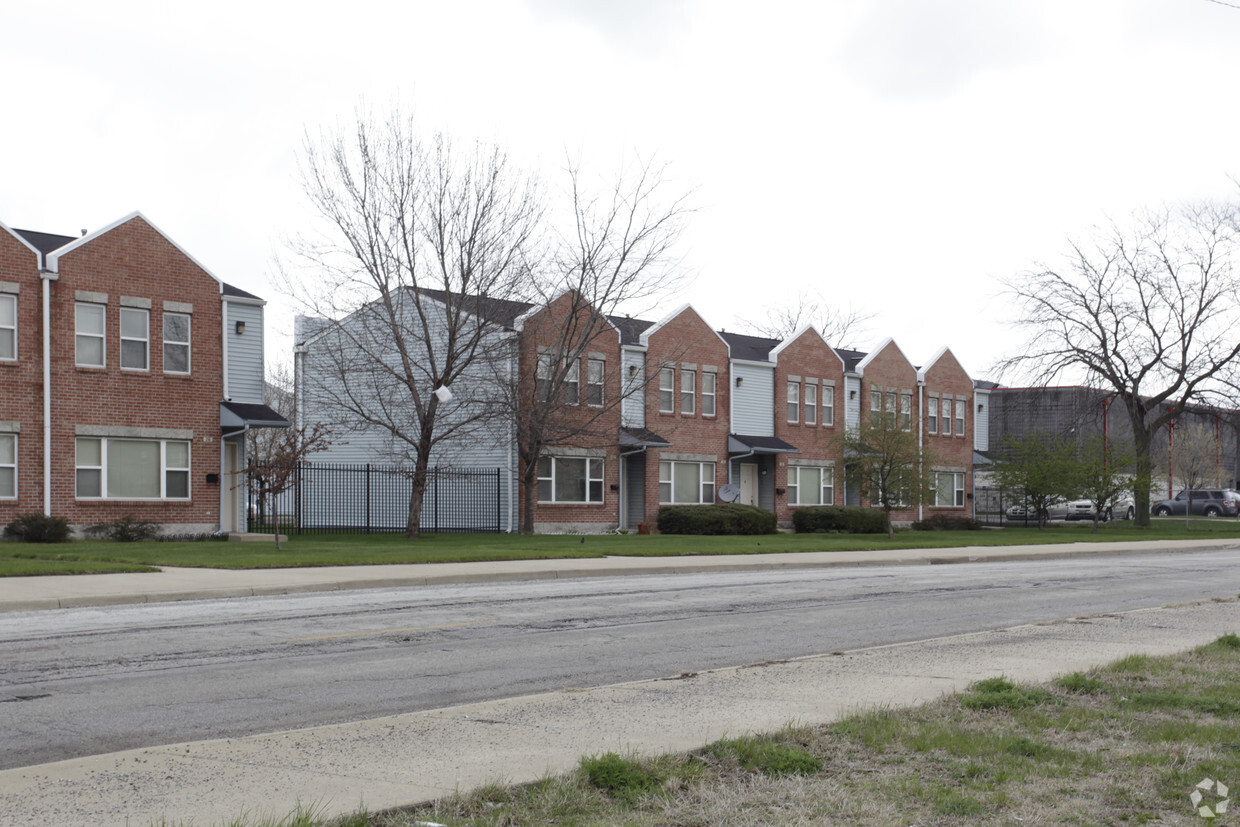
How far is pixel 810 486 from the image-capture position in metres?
48.3

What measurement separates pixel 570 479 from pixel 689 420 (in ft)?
18.7

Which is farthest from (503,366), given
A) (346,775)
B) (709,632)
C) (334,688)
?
(346,775)

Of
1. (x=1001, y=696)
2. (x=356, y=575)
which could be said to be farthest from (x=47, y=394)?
(x=1001, y=696)

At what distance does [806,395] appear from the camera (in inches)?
1914

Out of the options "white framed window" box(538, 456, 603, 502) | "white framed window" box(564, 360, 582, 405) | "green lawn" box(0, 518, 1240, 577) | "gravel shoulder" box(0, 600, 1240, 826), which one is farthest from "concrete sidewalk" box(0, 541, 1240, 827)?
"white framed window" box(538, 456, 603, 502)

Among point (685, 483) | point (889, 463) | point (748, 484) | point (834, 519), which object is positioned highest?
point (889, 463)

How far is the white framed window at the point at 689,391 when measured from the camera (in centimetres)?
4375

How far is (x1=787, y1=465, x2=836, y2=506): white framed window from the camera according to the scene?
47.5 m

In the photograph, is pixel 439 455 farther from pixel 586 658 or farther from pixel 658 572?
pixel 586 658

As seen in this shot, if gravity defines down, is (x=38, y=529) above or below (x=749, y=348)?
below

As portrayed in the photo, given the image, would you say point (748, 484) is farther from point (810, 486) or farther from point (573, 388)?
point (573, 388)

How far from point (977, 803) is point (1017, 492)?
49.4m

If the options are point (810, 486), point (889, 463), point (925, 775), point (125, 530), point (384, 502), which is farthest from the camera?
point (810, 486)

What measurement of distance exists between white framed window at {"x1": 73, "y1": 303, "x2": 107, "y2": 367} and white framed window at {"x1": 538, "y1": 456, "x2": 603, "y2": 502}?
13833mm
